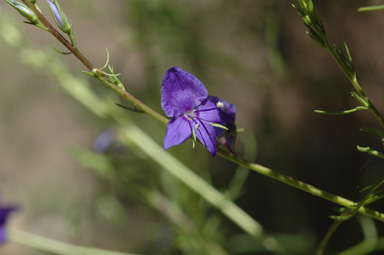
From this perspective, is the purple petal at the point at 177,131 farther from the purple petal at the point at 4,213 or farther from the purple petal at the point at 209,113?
the purple petal at the point at 4,213

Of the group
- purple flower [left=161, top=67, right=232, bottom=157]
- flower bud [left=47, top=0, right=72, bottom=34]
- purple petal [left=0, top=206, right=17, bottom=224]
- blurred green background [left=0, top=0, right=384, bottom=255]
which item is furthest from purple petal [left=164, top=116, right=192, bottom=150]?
purple petal [left=0, top=206, right=17, bottom=224]

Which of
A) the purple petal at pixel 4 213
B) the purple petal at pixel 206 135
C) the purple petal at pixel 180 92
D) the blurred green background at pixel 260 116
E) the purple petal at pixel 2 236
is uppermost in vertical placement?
the blurred green background at pixel 260 116

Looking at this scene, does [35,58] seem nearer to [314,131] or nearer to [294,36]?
[294,36]

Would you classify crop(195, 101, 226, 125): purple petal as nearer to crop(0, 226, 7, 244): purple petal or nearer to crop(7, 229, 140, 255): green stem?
crop(7, 229, 140, 255): green stem

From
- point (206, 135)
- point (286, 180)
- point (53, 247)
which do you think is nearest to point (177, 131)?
point (206, 135)

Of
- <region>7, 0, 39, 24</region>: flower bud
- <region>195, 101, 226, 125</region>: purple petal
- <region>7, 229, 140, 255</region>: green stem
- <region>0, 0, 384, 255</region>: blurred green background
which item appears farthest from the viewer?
<region>0, 0, 384, 255</region>: blurred green background

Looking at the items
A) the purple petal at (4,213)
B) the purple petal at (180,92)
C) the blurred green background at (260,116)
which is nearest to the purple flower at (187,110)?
the purple petal at (180,92)
